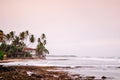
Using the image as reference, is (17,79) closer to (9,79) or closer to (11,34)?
(9,79)

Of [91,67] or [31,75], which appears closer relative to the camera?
[31,75]

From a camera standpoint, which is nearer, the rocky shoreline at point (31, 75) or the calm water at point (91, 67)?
the rocky shoreline at point (31, 75)

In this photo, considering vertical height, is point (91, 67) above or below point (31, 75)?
below

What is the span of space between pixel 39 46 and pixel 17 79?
71.8 meters

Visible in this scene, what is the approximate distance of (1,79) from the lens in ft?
44.8

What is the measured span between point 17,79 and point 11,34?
62754 millimetres

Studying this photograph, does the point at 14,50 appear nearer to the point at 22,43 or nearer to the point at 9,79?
the point at 22,43

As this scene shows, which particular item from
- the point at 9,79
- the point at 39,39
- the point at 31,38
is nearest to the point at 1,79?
the point at 9,79

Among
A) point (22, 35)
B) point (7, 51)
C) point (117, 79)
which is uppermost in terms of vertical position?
point (22, 35)

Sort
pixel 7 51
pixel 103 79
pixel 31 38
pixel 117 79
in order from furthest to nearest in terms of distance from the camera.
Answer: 1. pixel 31 38
2. pixel 7 51
3. pixel 117 79
4. pixel 103 79

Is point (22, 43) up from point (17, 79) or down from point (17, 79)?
up

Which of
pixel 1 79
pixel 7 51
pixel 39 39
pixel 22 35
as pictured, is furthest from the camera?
pixel 39 39

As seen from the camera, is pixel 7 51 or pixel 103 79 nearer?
pixel 103 79

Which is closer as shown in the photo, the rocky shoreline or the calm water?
the rocky shoreline
